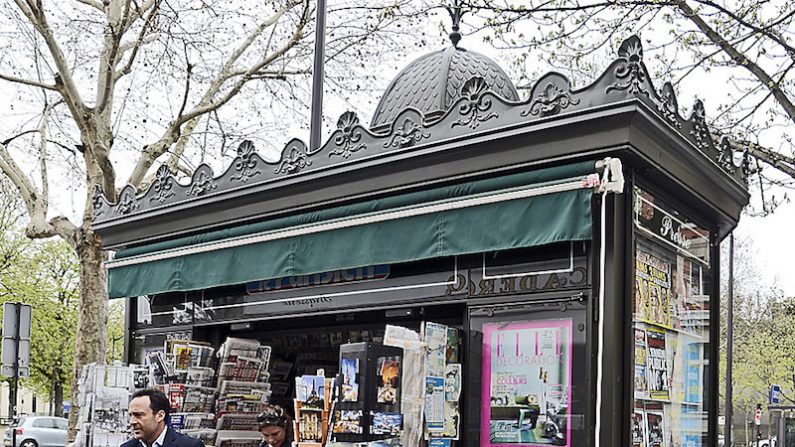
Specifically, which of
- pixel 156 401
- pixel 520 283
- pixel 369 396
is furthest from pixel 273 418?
pixel 520 283

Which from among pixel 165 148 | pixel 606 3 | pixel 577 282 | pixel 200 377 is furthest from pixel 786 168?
pixel 165 148

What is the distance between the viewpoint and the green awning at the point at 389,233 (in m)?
6.08

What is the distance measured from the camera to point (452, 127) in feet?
21.9

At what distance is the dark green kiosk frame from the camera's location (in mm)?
5906

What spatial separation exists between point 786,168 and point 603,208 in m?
7.31

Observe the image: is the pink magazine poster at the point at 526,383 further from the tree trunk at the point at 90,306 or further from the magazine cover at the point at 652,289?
the tree trunk at the point at 90,306

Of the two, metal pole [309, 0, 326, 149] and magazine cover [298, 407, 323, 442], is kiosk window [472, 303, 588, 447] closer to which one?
magazine cover [298, 407, 323, 442]

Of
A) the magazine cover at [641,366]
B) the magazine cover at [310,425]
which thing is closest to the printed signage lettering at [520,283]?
the magazine cover at [641,366]

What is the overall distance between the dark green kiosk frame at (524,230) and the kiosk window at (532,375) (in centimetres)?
2

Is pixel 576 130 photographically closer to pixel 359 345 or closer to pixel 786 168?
pixel 359 345

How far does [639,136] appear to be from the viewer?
5.85 m

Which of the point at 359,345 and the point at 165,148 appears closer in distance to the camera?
the point at 359,345

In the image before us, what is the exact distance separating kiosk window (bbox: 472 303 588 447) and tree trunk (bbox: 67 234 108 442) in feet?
30.7

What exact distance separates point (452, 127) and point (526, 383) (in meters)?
1.87
